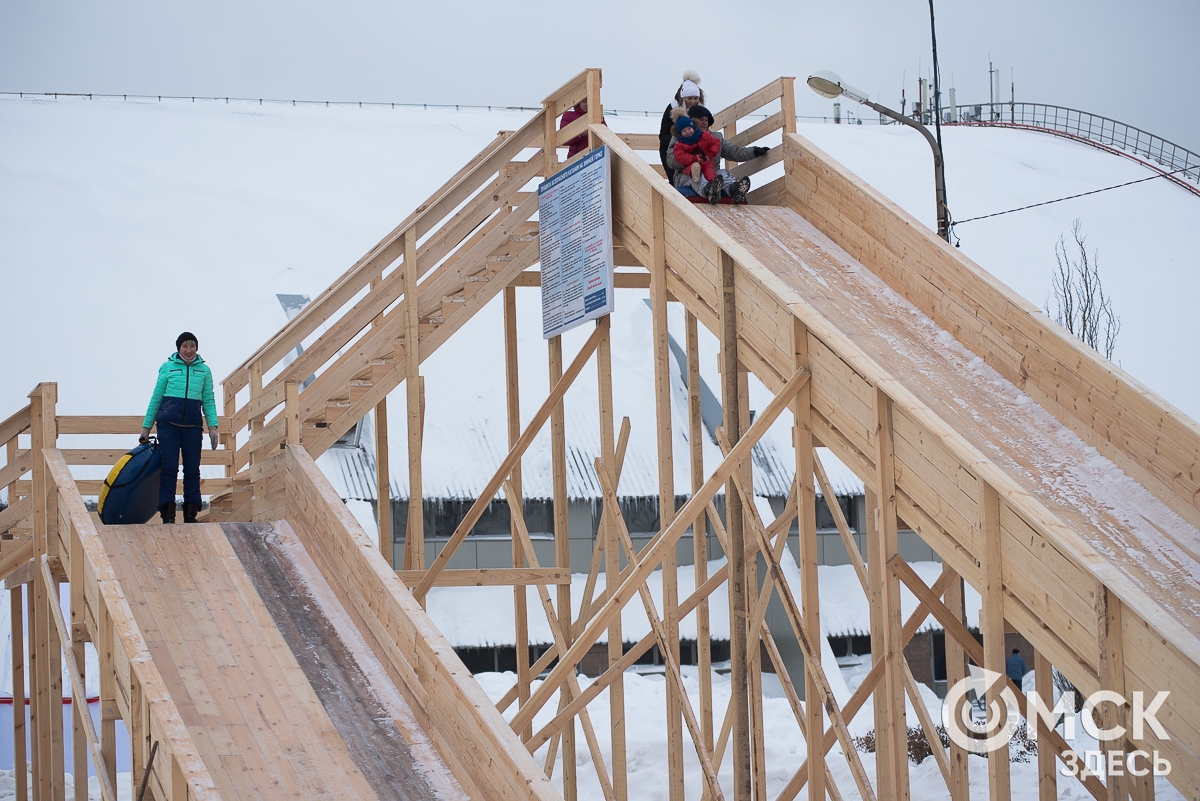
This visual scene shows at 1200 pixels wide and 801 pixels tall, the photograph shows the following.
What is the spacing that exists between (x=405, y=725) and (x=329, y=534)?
73.9 inches

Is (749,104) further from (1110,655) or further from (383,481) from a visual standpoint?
(1110,655)

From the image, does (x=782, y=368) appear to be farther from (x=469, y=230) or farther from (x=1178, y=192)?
(x=1178, y=192)

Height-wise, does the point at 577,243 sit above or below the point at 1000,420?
above

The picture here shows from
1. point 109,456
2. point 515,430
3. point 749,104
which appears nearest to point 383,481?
point 515,430

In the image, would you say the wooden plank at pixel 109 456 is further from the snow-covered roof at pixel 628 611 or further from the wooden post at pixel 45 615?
the snow-covered roof at pixel 628 611

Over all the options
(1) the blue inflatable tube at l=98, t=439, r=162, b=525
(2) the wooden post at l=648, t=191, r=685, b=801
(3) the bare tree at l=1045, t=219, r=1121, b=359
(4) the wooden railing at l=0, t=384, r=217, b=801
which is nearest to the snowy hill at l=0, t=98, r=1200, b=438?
(3) the bare tree at l=1045, t=219, r=1121, b=359

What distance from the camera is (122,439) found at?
20078 millimetres

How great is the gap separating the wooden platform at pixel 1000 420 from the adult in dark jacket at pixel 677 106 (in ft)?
3.29

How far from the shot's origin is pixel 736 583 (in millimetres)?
8789

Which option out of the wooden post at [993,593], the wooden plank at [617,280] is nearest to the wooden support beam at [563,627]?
the wooden plank at [617,280]

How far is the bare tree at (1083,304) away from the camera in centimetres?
2619

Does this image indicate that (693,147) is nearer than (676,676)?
No

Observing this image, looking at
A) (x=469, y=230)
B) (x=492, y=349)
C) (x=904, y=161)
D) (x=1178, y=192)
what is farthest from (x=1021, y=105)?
(x=469, y=230)

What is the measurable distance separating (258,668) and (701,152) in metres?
5.84
